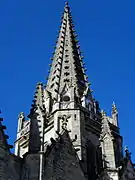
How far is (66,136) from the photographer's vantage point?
2017 cm

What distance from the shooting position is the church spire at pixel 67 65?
2587 centimetres

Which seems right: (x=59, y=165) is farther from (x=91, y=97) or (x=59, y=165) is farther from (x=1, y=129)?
(x=91, y=97)

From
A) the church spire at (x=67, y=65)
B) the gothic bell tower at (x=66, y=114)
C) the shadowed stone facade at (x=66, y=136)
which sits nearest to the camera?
the shadowed stone facade at (x=66, y=136)

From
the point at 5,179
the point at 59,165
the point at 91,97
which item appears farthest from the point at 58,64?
the point at 5,179

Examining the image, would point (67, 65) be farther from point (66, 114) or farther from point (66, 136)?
point (66, 136)

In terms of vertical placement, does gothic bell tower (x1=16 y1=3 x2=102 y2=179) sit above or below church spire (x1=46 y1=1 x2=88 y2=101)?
below

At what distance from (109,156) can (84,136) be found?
6.69 feet

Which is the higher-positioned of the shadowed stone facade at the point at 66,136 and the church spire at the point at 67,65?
the church spire at the point at 67,65

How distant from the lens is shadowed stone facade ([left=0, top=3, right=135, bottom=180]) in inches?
684

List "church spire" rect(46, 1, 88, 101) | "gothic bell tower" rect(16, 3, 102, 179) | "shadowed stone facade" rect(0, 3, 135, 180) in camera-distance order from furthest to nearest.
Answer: "church spire" rect(46, 1, 88, 101) < "gothic bell tower" rect(16, 3, 102, 179) < "shadowed stone facade" rect(0, 3, 135, 180)

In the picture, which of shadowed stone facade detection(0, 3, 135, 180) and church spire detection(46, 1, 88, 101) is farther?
church spire detection(46, 1, 88, 101)

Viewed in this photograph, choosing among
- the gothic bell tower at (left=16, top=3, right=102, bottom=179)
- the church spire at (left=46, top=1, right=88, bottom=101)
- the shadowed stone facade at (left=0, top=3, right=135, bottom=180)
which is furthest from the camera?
the church spire at (left=46, top=1, right=88, bottom=101)

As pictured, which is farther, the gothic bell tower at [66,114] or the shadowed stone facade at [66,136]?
the gothic bell tower at [66,114]

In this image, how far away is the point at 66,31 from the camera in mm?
31562
